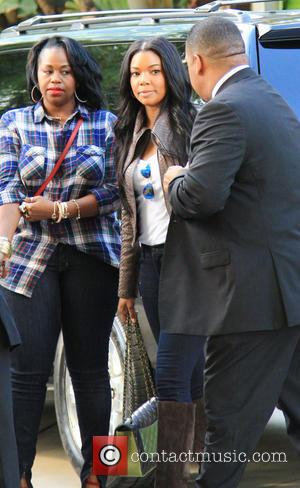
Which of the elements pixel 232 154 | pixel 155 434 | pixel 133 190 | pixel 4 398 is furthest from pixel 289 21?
pixel 4 398

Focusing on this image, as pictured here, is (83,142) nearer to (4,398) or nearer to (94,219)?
(94,219)

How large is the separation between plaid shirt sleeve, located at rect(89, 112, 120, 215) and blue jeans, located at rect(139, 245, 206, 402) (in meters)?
0.22

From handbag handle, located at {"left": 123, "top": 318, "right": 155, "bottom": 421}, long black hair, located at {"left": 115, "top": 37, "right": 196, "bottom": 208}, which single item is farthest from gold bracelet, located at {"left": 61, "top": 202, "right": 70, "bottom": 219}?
handbag handle, located at {"left": 123, "top": 318, "right": 155, "bottom": 421}

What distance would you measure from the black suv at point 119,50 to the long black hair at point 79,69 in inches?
24.5

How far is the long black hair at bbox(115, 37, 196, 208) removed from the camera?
501cm

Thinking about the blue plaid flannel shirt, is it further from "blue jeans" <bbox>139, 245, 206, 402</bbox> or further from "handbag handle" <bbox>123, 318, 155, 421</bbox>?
"handbag handle" <bbox>123, 318, 155, 421</bbox>

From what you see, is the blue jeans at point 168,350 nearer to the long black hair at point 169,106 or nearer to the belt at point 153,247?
the belt at point 153,247

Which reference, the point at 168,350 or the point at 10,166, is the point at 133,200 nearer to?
the point at 10,166

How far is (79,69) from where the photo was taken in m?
5.07

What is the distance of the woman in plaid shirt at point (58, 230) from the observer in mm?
4969

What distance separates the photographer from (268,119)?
4230mm

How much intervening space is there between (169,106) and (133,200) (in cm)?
42

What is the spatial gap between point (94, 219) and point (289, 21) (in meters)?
1.28

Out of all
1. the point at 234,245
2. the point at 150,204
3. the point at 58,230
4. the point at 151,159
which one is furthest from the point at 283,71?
the point at 234,245
